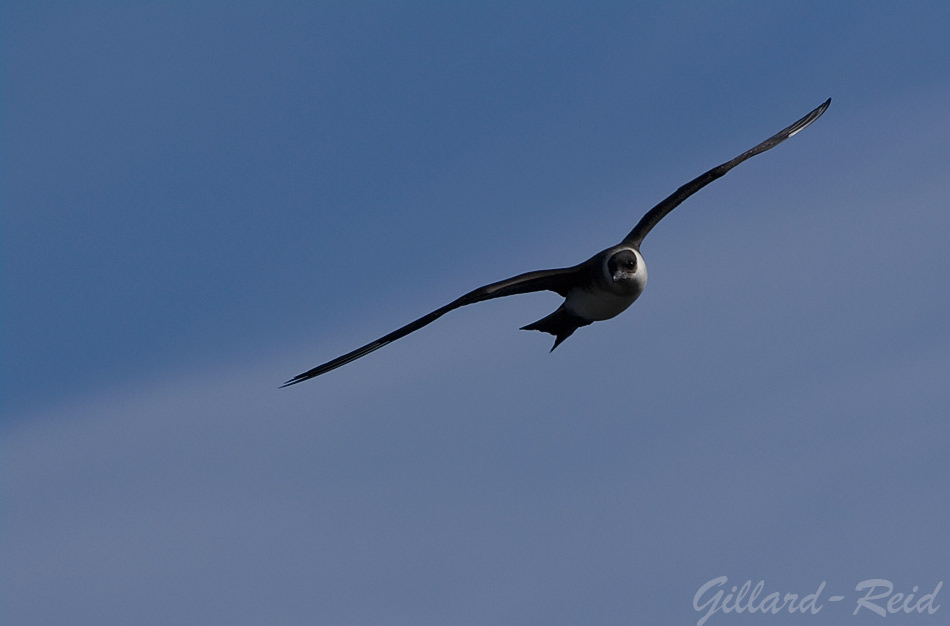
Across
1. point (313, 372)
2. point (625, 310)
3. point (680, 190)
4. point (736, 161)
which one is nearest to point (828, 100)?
point (736, 161)

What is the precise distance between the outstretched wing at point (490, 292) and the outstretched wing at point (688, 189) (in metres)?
1.00

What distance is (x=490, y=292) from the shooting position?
1738cm

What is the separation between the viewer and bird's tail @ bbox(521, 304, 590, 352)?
18703 millimetres

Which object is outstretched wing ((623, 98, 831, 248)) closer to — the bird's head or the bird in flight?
the bird in flight

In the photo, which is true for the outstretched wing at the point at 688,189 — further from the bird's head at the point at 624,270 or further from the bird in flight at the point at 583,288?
the bird's head at the point at 624,270

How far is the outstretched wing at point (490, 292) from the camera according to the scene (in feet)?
54.5

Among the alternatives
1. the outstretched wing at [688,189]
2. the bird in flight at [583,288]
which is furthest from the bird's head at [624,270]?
the outstretched wing at [688,189]

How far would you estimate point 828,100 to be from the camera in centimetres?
2286

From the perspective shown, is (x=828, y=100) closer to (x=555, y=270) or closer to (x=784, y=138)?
(x=784, y=138)

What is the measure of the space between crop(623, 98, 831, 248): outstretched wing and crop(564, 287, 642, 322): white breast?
1.00m

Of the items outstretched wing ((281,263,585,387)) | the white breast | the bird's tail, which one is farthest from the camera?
the bird's tail

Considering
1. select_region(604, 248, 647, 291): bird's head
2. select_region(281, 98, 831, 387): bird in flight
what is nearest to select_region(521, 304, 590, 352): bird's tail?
select_region(281, 98, 831, 387): bird in flight

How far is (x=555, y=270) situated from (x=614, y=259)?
84 centimetres

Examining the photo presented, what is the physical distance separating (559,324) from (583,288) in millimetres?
845
